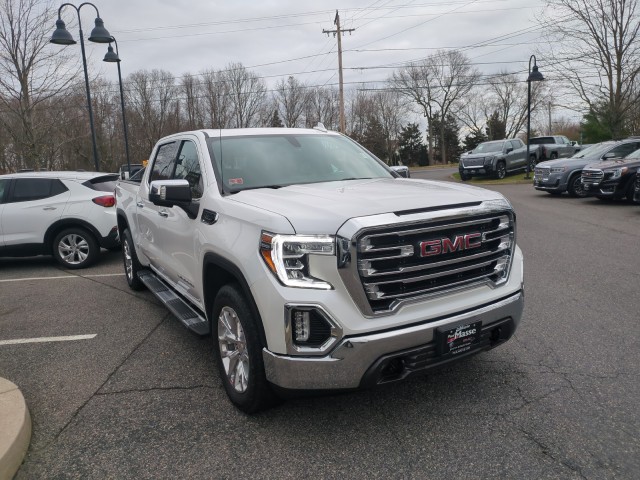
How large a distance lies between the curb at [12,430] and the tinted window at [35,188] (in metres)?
5.62

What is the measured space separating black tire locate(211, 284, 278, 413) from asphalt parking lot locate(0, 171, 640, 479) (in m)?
0.16

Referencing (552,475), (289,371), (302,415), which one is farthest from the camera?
(302,415)

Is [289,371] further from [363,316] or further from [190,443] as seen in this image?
[190,443]

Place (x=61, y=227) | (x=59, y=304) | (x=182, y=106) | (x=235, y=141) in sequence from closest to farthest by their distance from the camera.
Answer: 1. (x=235, y=141)
2. (x=59, y=304)
3. (x=61, y=227)
4. (x=182, y=106)

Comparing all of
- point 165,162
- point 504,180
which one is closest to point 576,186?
point 504,180

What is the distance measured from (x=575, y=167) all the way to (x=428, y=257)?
14813 millimetres

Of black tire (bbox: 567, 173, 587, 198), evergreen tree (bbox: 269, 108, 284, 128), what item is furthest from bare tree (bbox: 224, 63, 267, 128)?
black tire (bbox: 567, 173, 587, 198)

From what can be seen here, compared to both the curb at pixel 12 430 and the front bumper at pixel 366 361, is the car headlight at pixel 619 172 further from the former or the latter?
the curb at pixel 12 430

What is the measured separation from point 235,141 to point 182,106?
177 feet

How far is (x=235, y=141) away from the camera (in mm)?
4215

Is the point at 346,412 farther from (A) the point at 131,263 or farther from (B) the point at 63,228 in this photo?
(B) the point at 63,228

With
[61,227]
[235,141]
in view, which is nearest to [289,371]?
[235,141]

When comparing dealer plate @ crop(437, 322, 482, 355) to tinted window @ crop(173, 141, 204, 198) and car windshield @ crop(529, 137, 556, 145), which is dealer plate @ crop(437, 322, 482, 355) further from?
car windshield @ crop(529, 137, 556, 145)

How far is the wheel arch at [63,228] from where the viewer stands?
820cm
